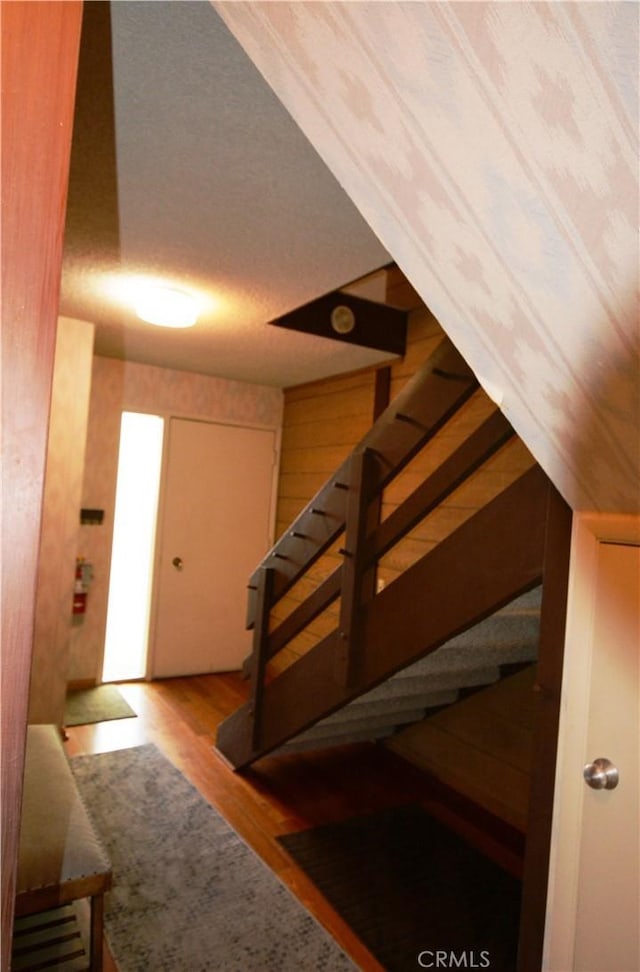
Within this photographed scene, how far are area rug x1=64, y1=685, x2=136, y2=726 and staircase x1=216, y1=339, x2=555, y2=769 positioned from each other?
1.09 metres

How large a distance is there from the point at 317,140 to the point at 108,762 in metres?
3.19

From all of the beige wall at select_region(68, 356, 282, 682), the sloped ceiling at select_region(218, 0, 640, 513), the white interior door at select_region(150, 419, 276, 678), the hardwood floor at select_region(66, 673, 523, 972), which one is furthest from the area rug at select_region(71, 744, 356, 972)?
the sloped ceiling at select_region(218, 0, 640, 513)

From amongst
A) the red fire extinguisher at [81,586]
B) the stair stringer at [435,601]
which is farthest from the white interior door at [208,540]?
the stair stringer at [435,601]

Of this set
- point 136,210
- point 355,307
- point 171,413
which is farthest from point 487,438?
point 171,413

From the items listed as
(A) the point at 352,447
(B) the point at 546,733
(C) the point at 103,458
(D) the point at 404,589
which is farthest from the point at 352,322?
(B) the point at 546,733

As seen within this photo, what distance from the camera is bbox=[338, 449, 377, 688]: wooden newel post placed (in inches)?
75.5

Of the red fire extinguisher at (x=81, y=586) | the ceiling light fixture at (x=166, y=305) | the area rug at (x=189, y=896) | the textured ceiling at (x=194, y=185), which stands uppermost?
the textured ceiling at (x=194, y=185)

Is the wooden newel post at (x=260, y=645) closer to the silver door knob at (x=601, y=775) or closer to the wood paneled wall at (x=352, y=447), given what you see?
the wood paneled wall at (x=352, y=447)

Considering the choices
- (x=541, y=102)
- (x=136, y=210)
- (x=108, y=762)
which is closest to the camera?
(x=541, y=102)

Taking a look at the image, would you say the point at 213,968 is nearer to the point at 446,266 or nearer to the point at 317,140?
the point at 446,266


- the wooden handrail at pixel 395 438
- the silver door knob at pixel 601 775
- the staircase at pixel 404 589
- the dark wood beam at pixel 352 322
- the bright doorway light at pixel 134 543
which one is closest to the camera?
the silver door knob at pixel 601 775

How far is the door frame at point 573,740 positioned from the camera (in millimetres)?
889

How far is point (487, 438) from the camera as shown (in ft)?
4.98

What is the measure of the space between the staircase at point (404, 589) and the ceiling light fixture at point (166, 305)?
123cm
